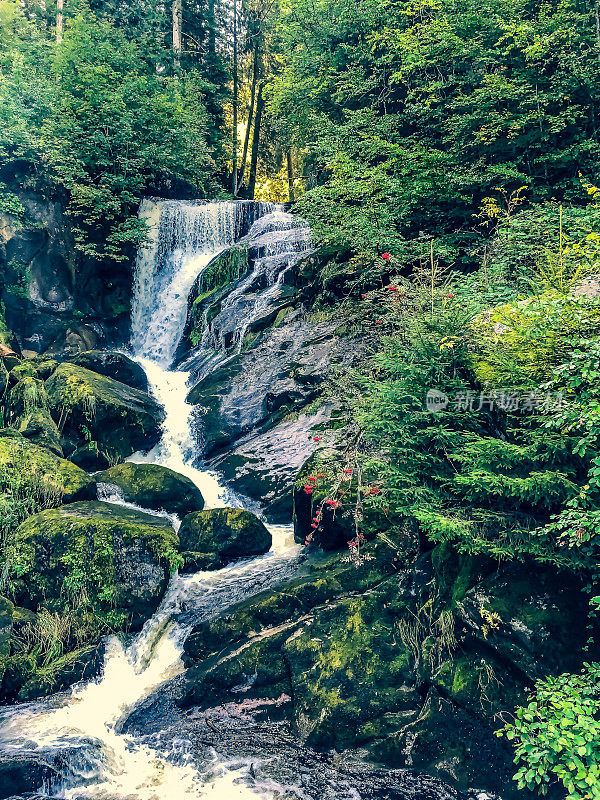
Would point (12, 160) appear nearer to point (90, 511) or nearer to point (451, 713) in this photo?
point (90, 511)

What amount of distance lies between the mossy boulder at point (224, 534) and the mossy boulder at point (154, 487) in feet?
2.93

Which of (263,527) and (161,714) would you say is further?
(263,527)

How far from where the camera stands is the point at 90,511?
324 inches

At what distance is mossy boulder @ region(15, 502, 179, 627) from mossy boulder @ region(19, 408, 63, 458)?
2180mm

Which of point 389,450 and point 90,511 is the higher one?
point 389,450

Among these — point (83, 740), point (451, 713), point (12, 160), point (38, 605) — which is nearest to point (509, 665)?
point (451, 713)

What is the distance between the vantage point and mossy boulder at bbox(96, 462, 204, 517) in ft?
30.9

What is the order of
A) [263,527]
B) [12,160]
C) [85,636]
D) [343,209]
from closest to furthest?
[85,636] → [263,527] → [343,209] → [12,160]

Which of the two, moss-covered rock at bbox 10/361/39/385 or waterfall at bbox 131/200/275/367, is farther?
waterfall at bbox 131/200/275/367

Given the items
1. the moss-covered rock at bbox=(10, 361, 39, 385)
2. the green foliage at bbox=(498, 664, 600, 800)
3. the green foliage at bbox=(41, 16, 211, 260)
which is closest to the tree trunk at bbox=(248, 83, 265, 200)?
the green foliage at bbox=(41, 16, 211, 260)

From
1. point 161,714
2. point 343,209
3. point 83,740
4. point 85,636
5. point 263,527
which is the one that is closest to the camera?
point 83,740

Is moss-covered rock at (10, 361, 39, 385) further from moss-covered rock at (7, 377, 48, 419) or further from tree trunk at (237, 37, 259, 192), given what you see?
tree trunk at (237, 37, 259, 192)

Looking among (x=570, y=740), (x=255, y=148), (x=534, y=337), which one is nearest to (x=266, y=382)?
(x=534, y=337)

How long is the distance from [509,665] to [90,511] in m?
6.44
